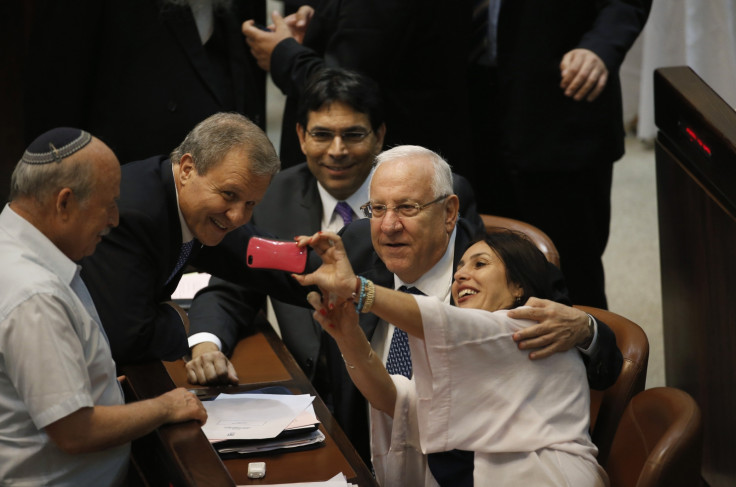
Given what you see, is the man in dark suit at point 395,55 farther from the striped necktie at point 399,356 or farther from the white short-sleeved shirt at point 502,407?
the white short-sleeved shirt at point 502,407

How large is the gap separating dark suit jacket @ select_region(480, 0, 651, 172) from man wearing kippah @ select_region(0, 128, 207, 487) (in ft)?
6.55

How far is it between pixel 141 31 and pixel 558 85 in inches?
61.4

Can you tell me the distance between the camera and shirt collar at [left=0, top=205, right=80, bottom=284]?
6.34 feet

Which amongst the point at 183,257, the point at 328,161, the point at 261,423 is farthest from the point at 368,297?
the point at 328,161

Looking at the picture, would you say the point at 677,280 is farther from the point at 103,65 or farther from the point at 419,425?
the point at 103,65

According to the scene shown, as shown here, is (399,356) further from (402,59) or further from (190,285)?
(402,59)

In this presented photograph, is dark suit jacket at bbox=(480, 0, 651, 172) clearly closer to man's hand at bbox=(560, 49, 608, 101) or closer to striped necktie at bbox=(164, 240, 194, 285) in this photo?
man's hand at bbox=(560, 49, 608, 101)

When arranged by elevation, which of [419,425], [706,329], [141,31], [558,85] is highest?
[141,31]

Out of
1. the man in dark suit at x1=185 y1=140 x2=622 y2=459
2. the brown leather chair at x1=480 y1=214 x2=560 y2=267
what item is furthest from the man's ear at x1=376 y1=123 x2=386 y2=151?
the man in dark suit at x1=185 y1=140 x2=622 y2=459

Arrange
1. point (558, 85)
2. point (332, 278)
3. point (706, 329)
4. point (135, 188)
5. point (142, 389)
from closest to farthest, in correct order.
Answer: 1. point (332, 278)
2. point (142, 389)
3. point (135, 188)
4. point (706, 329)
5. point (558, 85)

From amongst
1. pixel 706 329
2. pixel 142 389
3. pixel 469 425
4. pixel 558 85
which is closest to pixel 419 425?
pixel 469 425

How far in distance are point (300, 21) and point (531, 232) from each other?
136 centimetres

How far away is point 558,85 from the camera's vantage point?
3.62m

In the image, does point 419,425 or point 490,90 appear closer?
point 419,425
